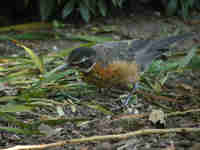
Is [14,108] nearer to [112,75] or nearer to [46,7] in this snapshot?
[112,75]

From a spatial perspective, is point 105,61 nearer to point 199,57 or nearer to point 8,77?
point 8,77

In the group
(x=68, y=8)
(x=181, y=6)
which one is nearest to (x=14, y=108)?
(x=68, y=8)

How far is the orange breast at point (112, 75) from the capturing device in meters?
3.78

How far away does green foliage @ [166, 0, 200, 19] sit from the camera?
22.4ft

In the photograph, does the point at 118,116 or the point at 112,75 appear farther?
the point at 112,75

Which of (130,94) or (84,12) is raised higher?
(84,12)

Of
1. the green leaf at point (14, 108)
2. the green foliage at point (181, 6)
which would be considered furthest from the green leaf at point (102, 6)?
the green leaf at point (14, 108)

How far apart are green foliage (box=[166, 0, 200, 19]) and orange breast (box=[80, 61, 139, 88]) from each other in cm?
336

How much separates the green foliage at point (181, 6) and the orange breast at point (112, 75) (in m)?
3.36

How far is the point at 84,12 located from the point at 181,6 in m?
2.14

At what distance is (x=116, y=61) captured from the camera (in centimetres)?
405

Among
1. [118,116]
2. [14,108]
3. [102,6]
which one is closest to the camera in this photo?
[14,108]

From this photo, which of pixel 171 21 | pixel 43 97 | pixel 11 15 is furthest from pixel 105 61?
pixel 11 15

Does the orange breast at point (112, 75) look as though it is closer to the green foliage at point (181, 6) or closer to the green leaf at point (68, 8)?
the green leaf at point (68, 8)
